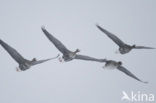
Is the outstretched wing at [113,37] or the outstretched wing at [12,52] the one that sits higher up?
the outstretched wing at [12,52]

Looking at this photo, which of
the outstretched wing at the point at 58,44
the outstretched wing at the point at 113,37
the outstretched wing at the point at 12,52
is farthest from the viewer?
the outstretched wing at the point at 113,37

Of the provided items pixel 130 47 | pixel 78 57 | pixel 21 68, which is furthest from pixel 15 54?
pixel 130 47

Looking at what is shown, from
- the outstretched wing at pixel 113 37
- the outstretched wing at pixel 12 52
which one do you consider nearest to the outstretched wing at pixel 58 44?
the outstretched wing at pixel 12 52

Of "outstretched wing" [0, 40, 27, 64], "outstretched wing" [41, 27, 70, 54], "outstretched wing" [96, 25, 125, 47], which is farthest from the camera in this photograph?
"outstretched wing" [96, 25, 125, 47]

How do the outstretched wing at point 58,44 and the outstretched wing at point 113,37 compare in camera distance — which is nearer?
the outstretched wing at point 58,44

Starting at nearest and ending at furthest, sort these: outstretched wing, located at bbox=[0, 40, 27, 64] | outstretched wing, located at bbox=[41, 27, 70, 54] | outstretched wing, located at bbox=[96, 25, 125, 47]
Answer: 1. outstretched wing, located at bbox=[0, 40, 27, 64]
2. outstretched wing, located at bbox=[41, 27, 70, 54]
3. outstretched wing, located at bbox=[96, 25, 125, 47]

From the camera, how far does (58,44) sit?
146m

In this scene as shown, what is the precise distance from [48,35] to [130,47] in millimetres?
18004

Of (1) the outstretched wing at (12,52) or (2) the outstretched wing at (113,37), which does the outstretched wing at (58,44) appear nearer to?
(1) the outstretched wing at (12,52)

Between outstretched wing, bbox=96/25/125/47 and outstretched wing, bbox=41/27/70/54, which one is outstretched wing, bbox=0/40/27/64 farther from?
outstretched wing, bbox=96/25/125/47

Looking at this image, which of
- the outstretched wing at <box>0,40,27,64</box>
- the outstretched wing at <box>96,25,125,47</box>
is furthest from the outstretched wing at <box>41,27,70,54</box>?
the outstretched wing at <box>96,25,125,47</box>

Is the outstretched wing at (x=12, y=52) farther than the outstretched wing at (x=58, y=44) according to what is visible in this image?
No

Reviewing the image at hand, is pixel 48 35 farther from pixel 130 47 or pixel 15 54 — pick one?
pixel 130 47

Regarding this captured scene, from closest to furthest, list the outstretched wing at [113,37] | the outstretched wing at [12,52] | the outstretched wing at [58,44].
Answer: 1. the outstretched wing at [12,52]
2. the outstretched wing at [58,44]
3. the outstretched wing at [113,37]
